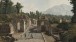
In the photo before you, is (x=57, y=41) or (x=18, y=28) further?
(x=18, y=28)

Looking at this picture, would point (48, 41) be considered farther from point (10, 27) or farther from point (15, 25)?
point (15, 25)

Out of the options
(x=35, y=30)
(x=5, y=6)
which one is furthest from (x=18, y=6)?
(x=35, y=30)

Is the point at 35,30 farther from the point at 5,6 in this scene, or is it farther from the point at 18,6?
the point at 18,6

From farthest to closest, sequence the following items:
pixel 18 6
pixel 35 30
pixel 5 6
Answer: pixel 18 6 → pixel 5 6 → pixel 35 30

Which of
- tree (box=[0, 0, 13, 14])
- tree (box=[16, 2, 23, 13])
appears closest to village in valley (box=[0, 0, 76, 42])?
tree (box=[0, 0, 13, 14])

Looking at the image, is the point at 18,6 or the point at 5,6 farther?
the point at 18,6

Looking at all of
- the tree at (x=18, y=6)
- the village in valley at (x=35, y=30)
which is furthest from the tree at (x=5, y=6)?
the tree at (x=18, y=6)

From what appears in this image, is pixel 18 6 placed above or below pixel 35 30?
above

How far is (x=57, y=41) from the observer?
27.4 metres

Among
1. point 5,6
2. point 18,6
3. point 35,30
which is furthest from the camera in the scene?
point 18,6

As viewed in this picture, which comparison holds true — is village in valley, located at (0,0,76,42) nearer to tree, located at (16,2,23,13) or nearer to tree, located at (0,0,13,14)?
tree, located at (0,0,13,14)

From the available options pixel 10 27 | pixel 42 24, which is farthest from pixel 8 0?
pixel 10 27

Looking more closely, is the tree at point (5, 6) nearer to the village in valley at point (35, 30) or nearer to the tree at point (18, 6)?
the village in valley at point (35, 30)

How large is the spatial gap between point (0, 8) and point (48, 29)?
25.4m
